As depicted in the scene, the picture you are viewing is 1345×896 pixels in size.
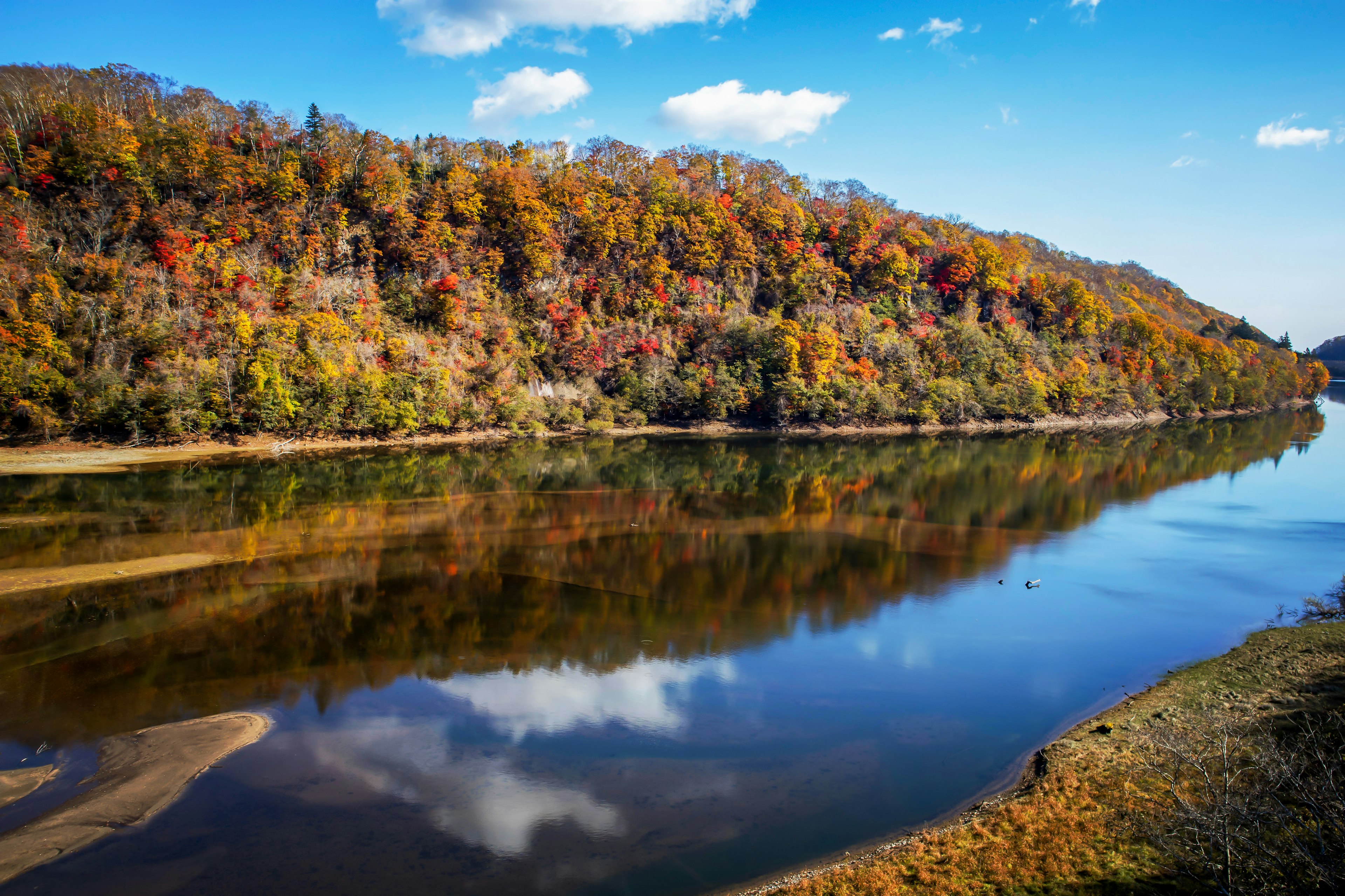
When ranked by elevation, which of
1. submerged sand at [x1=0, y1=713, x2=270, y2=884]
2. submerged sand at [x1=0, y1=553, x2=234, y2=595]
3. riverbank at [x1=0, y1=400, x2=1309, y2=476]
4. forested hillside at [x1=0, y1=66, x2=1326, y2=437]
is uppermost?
forested hillside at [x1=0, y1=66, x2=1326, y2=437]

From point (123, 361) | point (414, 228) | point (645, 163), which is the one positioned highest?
point (645, 163)

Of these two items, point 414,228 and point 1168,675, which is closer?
point 1168,675

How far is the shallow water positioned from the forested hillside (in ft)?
41.5

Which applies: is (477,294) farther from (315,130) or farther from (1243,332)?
(1243,332)

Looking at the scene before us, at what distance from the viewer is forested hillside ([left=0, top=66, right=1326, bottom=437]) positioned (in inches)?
1757

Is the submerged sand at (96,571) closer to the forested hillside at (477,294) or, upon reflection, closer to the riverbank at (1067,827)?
the riverbank at (1067,827)

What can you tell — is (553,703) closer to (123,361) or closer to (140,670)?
(140,670)

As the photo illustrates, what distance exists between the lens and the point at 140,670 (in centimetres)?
1519

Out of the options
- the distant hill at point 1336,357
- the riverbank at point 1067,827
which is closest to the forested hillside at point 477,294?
the riverbank at point 1067,827

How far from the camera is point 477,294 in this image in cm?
6128

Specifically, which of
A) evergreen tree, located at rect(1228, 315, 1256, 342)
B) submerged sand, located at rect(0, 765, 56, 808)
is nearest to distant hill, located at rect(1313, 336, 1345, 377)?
evergreen tree, located at rect(1228, 315, 1256, 342)

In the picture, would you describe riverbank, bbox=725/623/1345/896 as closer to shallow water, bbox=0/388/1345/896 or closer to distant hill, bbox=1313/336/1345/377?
shallow water, bbox=0/388/1345/896

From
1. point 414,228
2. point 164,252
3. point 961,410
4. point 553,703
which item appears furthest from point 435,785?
point 961,410

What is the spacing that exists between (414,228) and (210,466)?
101ft
